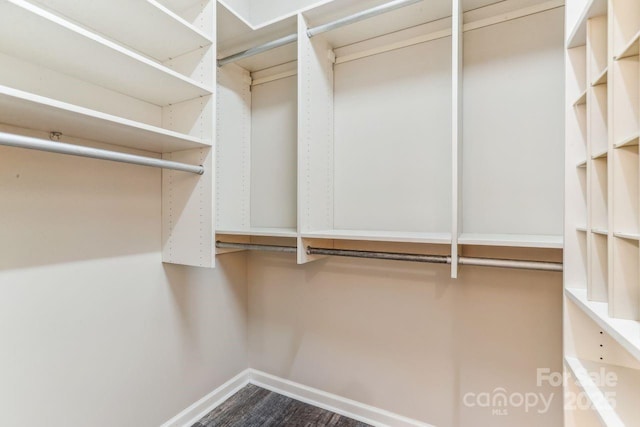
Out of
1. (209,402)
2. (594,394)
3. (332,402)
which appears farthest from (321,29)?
(209,402)

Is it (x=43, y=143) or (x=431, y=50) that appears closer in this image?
(x=43, y=143)

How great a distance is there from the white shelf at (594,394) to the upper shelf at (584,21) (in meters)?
1.12

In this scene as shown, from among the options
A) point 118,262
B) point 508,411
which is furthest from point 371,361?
point 118,262

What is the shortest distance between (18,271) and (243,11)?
213 centimetres

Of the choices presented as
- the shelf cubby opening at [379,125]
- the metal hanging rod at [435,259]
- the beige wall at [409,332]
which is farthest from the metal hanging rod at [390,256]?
the beige wall at [409,332]

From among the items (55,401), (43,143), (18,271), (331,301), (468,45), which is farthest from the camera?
(331,301)

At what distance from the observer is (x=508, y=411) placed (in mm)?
Answer: 1563

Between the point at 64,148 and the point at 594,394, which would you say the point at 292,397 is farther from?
the point at 64,148

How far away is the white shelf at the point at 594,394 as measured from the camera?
78cm

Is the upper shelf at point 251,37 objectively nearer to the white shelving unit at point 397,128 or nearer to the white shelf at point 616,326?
the white shelving unit at point 397,128

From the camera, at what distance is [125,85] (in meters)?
1.44

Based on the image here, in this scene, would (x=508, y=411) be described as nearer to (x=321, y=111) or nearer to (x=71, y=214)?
(x=321, y=111)

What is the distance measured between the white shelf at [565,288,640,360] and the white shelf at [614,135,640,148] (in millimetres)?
455

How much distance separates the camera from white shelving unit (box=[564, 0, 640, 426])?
80 centimetres
